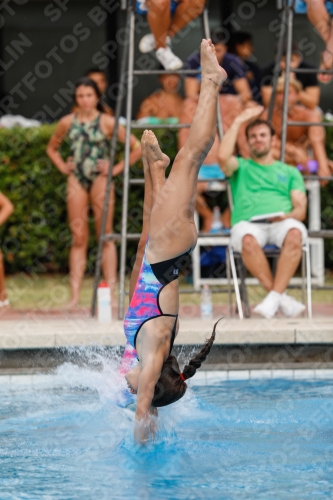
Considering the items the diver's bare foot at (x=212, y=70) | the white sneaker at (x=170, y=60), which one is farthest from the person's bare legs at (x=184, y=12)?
the diver's bare foot at (x=212, y=70)

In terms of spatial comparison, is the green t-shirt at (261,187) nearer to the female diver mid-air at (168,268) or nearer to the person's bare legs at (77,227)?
the person's bare legs at (77,227)

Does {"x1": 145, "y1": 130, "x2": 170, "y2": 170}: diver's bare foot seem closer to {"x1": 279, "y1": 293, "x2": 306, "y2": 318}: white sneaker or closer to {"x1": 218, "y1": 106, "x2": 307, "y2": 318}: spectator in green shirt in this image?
{"x1": 218, "y1": 106, "x2": 307, "y2": 318}: spectator in green shirt

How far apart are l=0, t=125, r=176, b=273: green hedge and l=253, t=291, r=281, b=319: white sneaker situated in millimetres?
3901

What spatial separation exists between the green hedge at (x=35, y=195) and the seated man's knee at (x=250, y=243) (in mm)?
3620

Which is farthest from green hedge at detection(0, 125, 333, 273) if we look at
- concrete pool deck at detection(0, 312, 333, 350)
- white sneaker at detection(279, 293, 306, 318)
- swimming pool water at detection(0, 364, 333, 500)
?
swimming pool water at detection(0, 364, 333, 500)

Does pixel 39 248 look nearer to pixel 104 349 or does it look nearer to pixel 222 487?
pixel 104 349

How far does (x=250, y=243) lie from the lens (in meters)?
6.99

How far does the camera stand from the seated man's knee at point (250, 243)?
6984mm

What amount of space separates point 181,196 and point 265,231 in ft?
9.76

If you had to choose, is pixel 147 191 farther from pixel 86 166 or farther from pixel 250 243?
pixel 86 166

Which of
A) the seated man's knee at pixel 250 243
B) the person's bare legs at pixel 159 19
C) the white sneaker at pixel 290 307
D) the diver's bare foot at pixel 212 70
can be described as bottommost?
the white sneaker at pixel 290 307

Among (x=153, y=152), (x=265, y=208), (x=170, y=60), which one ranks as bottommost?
(x=265, y=208)

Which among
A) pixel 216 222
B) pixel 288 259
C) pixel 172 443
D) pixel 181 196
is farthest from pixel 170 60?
pixel 172 443

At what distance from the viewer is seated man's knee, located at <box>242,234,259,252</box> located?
6.98 m
